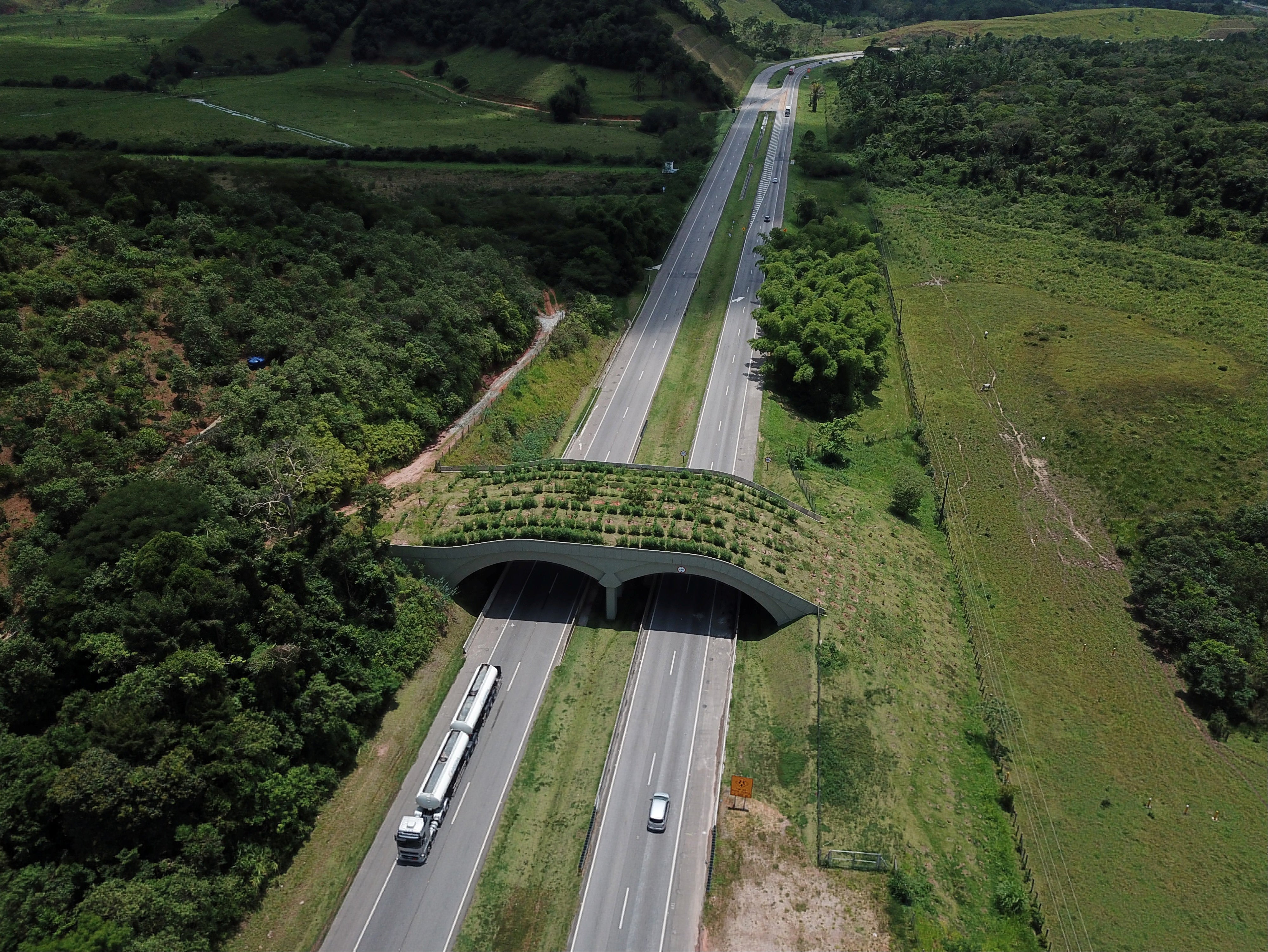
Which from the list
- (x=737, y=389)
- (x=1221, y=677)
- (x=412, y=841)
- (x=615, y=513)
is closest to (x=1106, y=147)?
(x=737, y=389)

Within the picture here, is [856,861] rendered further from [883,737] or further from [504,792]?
[504,792]

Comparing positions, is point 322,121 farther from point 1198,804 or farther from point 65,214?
point 1198,804


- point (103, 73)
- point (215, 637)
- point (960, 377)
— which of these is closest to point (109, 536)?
point (215, 637)

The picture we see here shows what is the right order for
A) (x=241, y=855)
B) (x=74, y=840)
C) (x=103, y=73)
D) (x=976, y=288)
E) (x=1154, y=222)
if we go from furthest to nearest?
(x=103, y=73) < (x=1154, y=222) < (x=976, y=288) < (x=241, y=855) < (x=74, y=840)

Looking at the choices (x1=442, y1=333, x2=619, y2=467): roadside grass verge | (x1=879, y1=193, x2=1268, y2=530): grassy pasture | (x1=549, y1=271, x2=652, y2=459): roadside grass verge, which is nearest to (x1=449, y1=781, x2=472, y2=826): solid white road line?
(x1=442, y1=333, x2=619, y2=467): roadside grass verge

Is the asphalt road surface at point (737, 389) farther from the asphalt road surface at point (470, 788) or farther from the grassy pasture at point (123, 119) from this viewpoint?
the grassy pasture at point (123, 119)

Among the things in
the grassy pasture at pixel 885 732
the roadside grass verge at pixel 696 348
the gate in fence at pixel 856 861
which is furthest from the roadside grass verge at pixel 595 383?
the gate in fence at pixel 856 861
